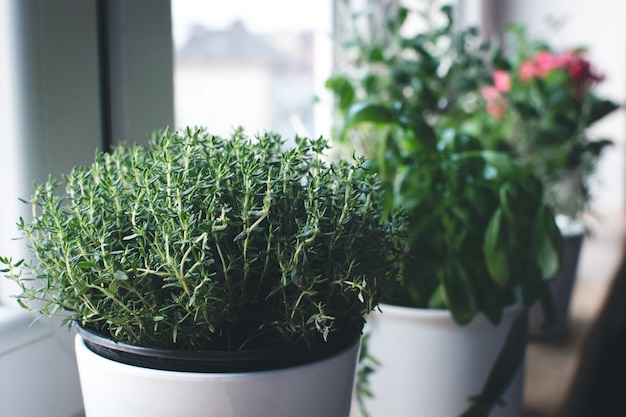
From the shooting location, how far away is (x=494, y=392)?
0.68m

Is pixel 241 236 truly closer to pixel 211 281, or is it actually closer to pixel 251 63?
pixel 211 281

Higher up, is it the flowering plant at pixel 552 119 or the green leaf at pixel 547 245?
the flowering plant at pixel 552 119

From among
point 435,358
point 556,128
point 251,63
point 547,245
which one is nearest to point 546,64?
point 556,128

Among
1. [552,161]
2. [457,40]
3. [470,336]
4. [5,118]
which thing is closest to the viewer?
[5,118]

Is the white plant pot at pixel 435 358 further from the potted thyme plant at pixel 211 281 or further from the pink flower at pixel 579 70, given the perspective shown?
the pink flower at pixel 579 70

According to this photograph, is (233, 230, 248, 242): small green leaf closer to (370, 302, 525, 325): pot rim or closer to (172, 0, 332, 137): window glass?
(370, 302, 525, 325): pot rim

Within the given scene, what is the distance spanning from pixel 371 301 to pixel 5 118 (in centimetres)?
33

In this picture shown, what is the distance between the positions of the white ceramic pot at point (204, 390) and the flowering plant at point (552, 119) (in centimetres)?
75

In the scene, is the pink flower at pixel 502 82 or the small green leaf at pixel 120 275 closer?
the small green leaf at pixel 120 275

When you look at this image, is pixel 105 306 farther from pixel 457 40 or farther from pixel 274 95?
pixel 274 95

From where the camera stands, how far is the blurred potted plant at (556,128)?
43.4 inches

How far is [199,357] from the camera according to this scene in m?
0.38

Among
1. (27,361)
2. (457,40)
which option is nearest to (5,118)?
(27,361)

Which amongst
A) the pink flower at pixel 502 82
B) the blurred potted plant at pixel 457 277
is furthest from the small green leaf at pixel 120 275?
the pink flower at pixel 502 82
